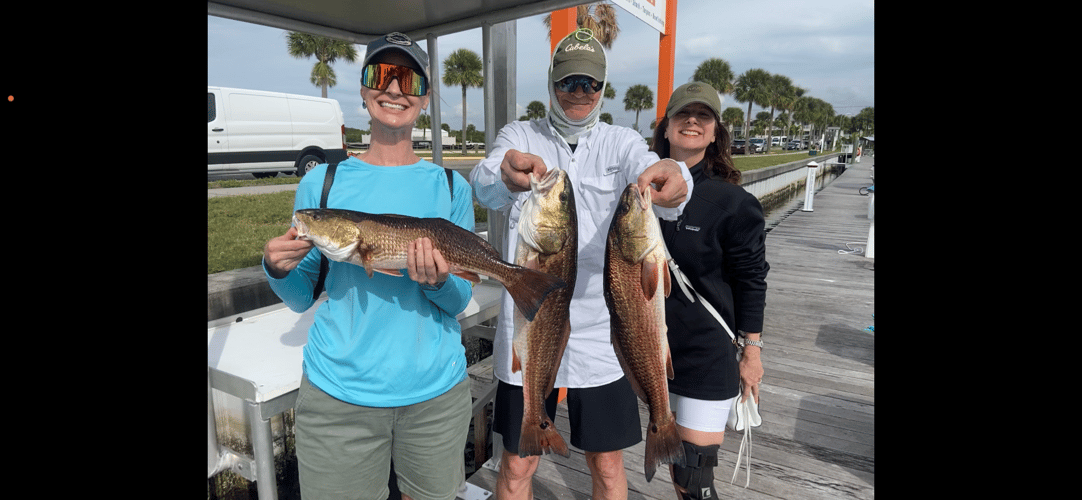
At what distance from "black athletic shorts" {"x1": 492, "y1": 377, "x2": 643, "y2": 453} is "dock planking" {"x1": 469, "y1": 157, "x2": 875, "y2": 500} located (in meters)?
1.40

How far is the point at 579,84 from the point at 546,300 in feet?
3.37

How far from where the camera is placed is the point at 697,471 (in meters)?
2.95

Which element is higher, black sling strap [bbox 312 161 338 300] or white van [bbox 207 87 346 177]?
white van [bbox 207 87 346 177]

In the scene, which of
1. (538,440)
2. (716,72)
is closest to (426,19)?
(538,440)

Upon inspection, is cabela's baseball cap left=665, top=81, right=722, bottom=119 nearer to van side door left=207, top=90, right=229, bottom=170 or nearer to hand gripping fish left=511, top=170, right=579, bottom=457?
hand gripping fish left=511, top=170, right=579, bottom=457

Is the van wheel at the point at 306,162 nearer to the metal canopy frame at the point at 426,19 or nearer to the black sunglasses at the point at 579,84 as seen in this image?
the metal canopy frame at the point at 426,19

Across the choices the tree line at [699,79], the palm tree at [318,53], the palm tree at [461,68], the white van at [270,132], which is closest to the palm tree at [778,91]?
the tree line at [699,79]

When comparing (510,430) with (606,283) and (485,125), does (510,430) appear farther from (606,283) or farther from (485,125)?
(485,125)

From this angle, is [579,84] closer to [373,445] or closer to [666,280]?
[666,280]

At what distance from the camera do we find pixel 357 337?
87.6 inches

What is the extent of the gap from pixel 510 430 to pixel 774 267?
979 centimetres

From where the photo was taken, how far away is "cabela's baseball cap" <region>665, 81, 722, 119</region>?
2.93 metres

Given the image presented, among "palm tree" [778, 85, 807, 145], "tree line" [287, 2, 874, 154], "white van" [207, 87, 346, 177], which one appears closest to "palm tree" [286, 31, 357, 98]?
"tree line" [287, 2, 874, 154]
